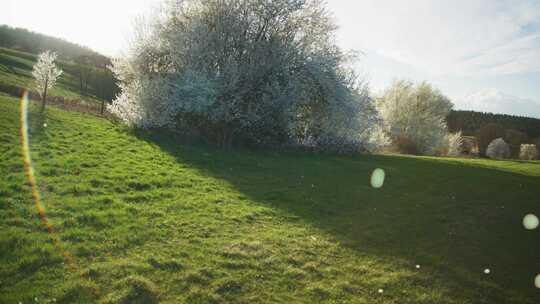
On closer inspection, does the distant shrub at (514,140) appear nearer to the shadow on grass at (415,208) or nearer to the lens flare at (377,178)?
the shadow on grass at (415,208)

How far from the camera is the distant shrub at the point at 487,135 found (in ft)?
271

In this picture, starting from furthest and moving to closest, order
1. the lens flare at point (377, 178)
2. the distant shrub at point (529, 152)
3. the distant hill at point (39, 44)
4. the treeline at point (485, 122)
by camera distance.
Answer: the treeline at point (485, 122), the distant hill at point (39, 44), the distant shrub at point (529, 152), the lens flare at point (377, 178)

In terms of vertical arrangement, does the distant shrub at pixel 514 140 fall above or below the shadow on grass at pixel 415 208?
above

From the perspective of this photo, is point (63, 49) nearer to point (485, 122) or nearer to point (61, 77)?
point (61, 77)

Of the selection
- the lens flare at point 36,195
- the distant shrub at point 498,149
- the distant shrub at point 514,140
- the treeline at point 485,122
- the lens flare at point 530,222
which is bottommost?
the lens flare at point 36,195

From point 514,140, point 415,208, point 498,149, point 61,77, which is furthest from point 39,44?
point 514,140

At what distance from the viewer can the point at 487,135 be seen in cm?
8525

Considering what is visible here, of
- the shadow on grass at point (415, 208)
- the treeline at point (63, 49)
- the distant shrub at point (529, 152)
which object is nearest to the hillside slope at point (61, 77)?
the treeline at point (63, 49)

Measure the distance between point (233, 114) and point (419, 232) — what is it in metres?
17.1

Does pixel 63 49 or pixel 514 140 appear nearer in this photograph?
pixel 514 140

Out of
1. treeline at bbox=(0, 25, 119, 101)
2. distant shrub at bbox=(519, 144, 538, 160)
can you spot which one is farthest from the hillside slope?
distant shrub at bbox=(519, 144, 538, 160)

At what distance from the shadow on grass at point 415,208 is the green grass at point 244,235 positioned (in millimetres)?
61

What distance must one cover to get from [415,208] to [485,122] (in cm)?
11776

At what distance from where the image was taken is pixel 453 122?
352 feet
